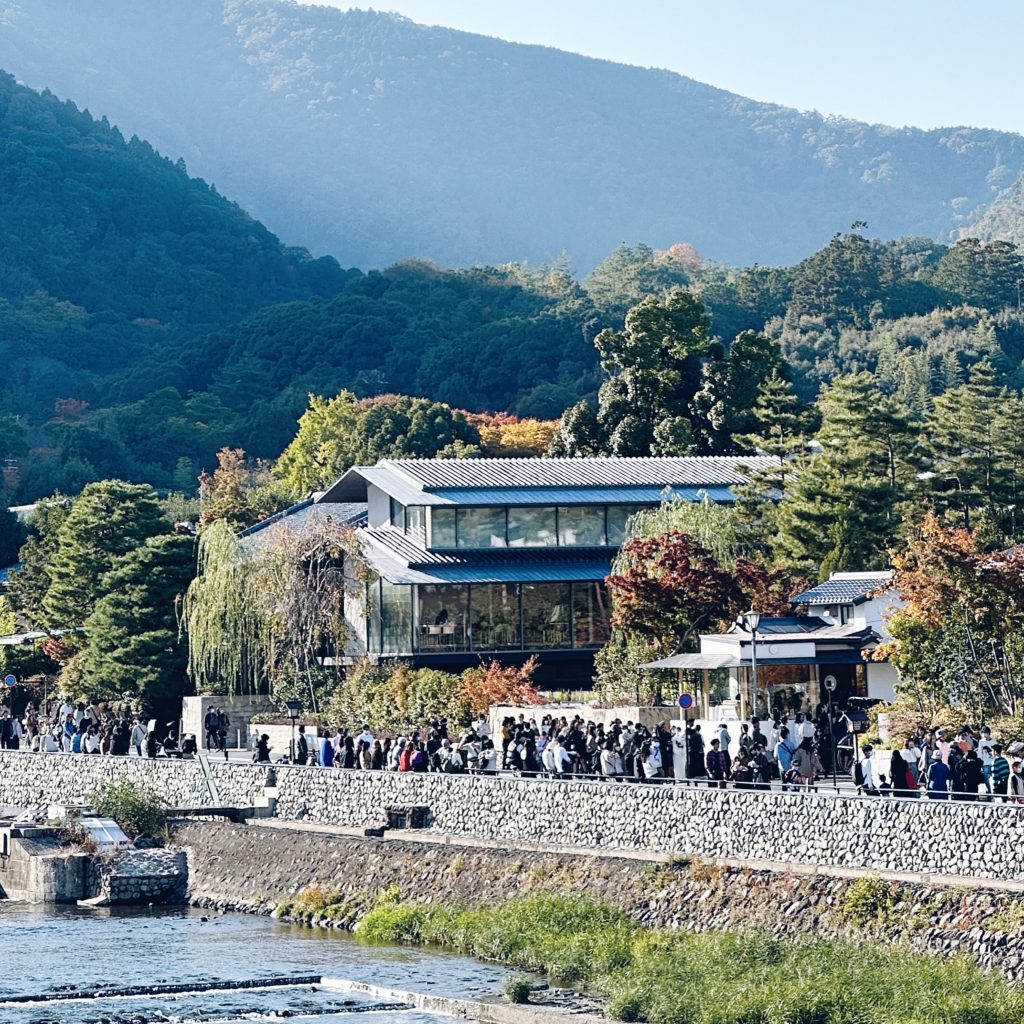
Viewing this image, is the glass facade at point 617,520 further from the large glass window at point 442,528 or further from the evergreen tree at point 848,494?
the evergreen tree at point 848,494

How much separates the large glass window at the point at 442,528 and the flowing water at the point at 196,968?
59.7ft

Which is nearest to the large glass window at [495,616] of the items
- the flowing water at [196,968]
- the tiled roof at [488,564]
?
the tiled roof at [488,564]

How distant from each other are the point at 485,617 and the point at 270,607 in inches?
220

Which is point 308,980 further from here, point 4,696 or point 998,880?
point 4,696

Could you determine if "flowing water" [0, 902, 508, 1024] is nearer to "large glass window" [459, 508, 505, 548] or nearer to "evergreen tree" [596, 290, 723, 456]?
"large glass window" [459, 508, 505, 548]

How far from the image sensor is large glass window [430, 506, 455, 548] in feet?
168

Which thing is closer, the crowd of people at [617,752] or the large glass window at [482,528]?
the crowd of people at [617,752]

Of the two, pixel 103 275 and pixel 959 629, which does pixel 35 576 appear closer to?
pixel 959 629

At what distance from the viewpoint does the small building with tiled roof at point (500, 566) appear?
50.8 m

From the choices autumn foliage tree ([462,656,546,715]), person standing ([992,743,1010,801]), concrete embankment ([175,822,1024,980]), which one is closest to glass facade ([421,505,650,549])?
autumn foliage tree ([462,656,546,715])

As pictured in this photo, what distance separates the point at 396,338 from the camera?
13062 cm

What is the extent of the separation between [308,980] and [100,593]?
33495 mm

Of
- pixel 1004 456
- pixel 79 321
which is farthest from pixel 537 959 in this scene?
pixel 79 321

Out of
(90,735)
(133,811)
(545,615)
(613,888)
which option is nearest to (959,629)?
(613,888)
